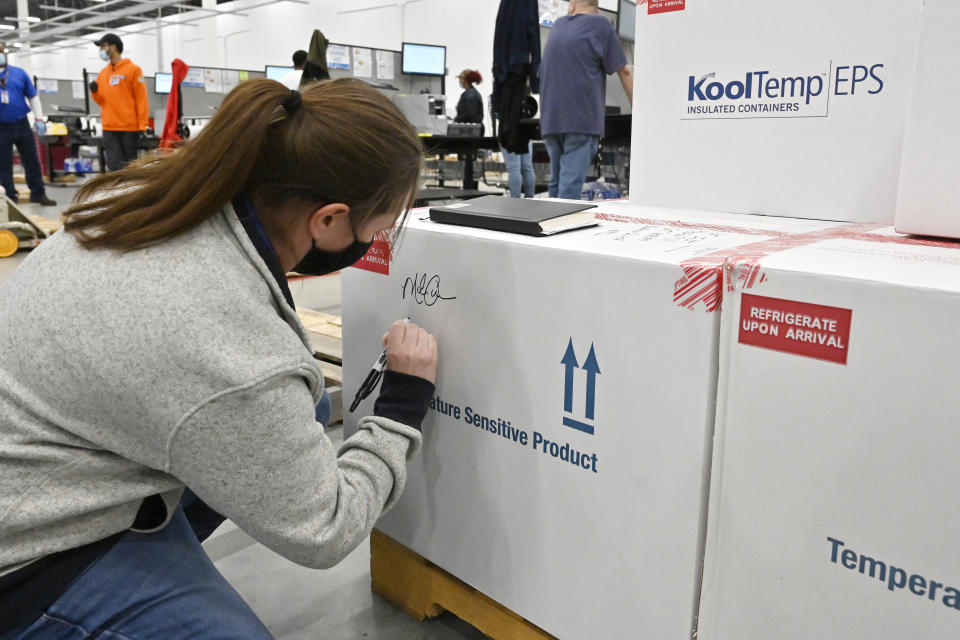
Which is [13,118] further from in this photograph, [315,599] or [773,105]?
[773,105]

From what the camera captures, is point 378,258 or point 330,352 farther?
point 330,352

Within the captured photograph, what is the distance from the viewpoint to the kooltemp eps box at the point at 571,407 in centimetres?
72

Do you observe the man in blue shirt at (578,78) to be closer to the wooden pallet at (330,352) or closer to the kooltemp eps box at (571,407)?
the wooden pallet at (330,352)

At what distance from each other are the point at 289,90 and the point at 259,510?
1.30ft

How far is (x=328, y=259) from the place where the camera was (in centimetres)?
82

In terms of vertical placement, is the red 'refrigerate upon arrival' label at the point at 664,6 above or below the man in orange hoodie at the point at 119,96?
below

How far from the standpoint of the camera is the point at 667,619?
77cm

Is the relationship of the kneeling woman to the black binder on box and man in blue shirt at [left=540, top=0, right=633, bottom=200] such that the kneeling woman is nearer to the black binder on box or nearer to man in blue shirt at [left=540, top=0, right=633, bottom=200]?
the black binder on box

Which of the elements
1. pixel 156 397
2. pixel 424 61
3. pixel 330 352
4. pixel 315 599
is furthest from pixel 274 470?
pixel 424 61

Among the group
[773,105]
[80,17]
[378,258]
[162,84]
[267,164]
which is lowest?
[378,258]

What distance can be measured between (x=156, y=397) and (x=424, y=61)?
19.5ft

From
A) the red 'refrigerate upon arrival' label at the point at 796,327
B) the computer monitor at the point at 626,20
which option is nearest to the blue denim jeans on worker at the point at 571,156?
the computer monitor at the point at 626,20

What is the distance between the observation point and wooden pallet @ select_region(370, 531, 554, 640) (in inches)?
38.4

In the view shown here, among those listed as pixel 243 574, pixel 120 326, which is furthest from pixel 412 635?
pixel 120 326
